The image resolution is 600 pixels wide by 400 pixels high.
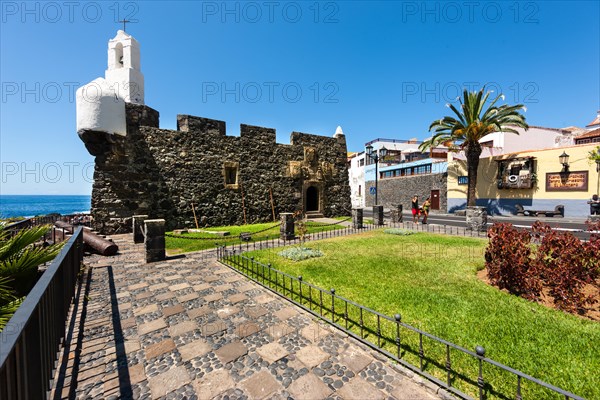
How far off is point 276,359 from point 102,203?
13.2 meters

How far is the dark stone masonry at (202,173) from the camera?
12.4m

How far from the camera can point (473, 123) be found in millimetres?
18062

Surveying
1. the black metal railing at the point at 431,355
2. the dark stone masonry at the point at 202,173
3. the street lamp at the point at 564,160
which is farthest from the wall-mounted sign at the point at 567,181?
the black metal railing at the point at 431,355

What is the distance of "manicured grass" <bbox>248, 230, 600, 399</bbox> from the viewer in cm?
282

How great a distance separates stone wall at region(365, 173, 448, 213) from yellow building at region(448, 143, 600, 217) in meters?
1.99

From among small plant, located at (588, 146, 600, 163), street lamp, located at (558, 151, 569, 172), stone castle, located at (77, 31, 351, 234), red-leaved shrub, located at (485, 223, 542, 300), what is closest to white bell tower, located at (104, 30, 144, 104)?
stone castle, located at (77, 31, 351, 234)

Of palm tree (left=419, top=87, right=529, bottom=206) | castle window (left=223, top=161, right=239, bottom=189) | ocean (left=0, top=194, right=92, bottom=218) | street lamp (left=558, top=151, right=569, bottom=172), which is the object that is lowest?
ocean (left=0, top=194, right=92, bottom=218)

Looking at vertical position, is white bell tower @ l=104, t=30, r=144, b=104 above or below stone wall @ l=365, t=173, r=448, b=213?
above

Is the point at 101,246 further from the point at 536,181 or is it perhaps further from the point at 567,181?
the point at 567,181

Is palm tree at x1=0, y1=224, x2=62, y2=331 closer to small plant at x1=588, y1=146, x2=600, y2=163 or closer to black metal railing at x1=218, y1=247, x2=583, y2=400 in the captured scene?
black metal railing at x1=218, y1=247, x2=583, y2=400

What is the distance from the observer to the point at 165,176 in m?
13.7

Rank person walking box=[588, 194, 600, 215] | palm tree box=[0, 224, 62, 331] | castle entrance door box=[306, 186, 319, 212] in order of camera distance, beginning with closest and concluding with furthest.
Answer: palm tree box=[0, 224, 62, 331], person walking box=[588, 194, 600, 215], castle entrance door box=[306, 186, 319, 212]

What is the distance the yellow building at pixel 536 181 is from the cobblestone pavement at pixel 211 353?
76.0 feet

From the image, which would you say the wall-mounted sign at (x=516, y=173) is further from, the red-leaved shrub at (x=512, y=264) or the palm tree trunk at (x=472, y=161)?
the red-leaved shrub at (x=512, y=264)
